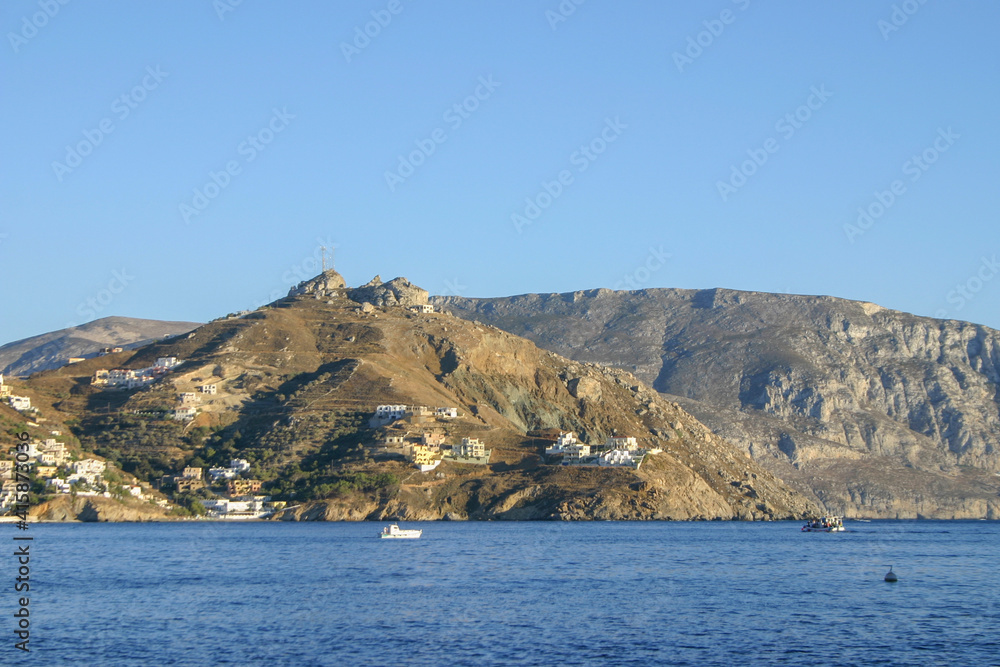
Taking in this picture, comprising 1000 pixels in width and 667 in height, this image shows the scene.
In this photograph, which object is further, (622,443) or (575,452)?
(622,443)

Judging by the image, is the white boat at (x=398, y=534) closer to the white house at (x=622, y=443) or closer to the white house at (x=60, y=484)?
the white house at (x=60, y=484)

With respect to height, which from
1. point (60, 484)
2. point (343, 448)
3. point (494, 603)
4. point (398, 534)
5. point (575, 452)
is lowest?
point (494, 603)

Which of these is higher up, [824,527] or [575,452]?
[575,452]

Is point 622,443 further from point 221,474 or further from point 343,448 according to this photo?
point 221,474

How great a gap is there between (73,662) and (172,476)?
381 feet

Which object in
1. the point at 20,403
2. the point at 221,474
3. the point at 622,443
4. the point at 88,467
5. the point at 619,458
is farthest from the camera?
the point at 622,443

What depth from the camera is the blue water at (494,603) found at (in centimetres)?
5422

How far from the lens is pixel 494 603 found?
69.8m

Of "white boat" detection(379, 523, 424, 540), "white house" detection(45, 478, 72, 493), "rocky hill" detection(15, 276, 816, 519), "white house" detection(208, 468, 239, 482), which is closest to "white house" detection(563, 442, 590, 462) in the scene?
"rocky hill" detection(15, 276, 816, 519)

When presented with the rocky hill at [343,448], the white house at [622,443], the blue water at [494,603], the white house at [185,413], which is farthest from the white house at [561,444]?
the blue water at [494,603]

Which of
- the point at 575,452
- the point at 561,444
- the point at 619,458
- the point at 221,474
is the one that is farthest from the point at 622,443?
the point at 221,474

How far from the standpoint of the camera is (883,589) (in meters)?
80.8

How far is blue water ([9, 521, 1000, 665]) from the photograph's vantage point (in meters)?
54.2

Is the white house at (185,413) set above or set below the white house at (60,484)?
above
